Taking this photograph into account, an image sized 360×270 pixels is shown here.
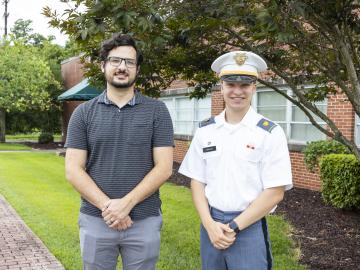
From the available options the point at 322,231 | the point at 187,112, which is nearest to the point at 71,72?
the point at 187,112

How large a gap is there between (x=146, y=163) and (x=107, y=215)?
40 centimetres

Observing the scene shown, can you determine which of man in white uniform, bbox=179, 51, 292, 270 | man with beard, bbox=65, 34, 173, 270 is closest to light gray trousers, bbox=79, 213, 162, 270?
man with beard, bbox=65, 34, 173, 270

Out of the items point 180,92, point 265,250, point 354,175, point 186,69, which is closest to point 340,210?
point 354,175

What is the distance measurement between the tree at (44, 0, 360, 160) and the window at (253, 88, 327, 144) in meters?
4.15

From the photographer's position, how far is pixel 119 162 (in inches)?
114

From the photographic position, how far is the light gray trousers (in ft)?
9.66

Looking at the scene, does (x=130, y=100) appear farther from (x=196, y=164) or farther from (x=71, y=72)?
(x=71, y=72)

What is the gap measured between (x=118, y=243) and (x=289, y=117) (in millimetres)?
8211

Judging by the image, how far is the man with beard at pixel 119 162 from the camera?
2.90 meters

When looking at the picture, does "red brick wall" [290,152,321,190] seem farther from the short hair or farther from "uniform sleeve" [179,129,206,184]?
the short hair

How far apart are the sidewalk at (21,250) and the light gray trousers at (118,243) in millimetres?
2271

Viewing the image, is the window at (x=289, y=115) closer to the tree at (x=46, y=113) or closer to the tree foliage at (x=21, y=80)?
the tree foliage at (x=21, y=80)

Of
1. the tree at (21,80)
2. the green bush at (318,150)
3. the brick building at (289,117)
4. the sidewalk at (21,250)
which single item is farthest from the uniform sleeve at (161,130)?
the tree at (21,80)

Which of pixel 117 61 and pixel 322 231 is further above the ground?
pixel 117 61
